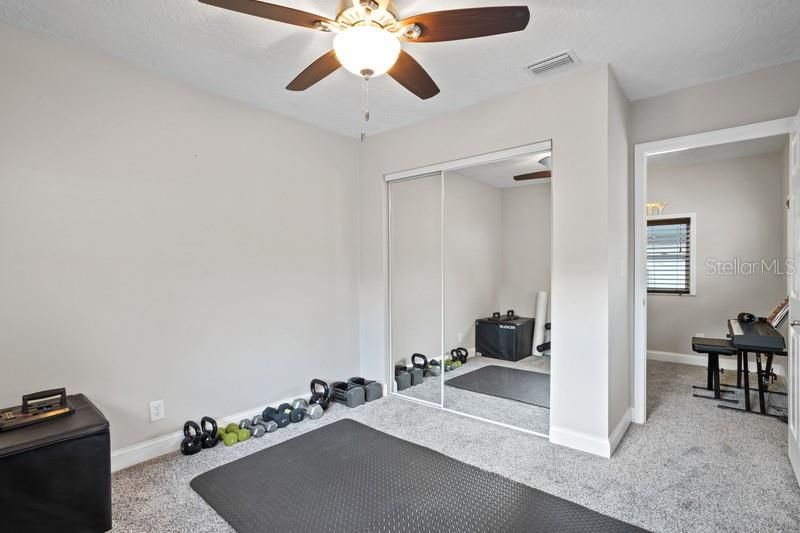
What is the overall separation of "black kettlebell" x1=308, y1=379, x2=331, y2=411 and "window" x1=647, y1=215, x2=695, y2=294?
4.28 meters

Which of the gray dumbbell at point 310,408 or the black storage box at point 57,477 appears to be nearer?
the black storage box at point 57,477

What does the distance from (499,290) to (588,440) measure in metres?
1.25

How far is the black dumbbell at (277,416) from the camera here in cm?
302

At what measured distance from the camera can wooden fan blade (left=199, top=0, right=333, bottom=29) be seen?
4.86 ft

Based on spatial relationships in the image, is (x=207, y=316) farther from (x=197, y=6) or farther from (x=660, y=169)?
(x=660, y=169)

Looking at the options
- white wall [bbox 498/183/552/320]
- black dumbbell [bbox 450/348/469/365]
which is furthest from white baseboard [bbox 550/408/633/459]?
black dumbbell [bbox 450/348/469/365]

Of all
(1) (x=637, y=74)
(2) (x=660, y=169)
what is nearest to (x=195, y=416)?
(1) (x=637, y=74)

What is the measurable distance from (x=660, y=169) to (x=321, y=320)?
4.50m

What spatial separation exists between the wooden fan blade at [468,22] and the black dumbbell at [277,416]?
2633 millimetres

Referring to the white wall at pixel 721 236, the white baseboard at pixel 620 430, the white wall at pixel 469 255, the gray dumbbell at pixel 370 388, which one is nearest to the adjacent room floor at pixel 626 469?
the white baseboard at pixel 620 430

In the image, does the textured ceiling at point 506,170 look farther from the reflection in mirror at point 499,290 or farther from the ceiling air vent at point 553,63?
the ceiling air vent at point 553,63

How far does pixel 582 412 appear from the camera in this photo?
265cm

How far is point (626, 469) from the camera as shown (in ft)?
7.90

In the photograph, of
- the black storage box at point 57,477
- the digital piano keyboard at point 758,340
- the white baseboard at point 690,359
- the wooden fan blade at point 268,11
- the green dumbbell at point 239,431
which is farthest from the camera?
the white baseboard at point 690,359
